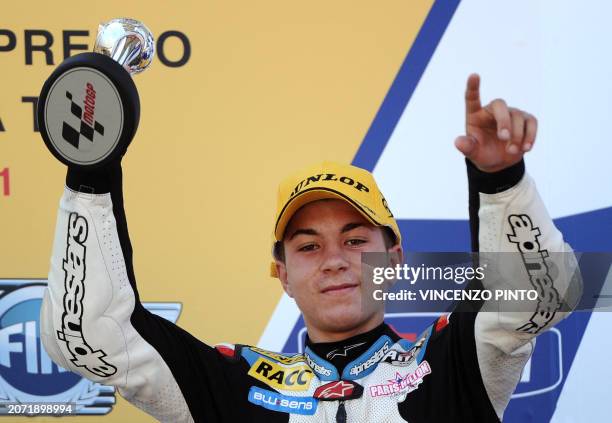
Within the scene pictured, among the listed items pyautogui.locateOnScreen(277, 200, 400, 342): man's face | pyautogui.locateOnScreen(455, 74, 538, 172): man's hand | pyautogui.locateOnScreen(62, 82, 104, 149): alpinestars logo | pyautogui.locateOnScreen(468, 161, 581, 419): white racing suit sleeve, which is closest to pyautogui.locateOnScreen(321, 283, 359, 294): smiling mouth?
pyautogui.locateOnScreen(277, 200, 400, 342): man's face

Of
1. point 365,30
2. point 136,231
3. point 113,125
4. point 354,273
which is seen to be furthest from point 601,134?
point 113,125

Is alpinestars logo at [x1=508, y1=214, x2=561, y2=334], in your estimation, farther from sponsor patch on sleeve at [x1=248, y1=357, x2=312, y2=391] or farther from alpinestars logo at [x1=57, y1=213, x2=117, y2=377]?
alpinestars logo at [x1=57, y1=213, x2=117, y2=377]

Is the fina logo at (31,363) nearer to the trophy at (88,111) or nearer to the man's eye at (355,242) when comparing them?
the man's eye at (355,242)

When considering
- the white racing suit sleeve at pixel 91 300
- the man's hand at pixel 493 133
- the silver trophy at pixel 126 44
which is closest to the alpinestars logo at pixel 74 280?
the white racing suit sleeve at pixel 91 300

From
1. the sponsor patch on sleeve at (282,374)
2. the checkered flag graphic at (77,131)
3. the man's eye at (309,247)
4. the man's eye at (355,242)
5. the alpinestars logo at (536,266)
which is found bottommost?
the sponsor patch on sleeve at (282,374)

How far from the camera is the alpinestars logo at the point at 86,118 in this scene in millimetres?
1307

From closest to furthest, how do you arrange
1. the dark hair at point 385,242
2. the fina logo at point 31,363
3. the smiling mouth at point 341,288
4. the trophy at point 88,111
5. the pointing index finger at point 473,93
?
1. the pointing index finger at point 473,93
2. the trophy at point 88,111
3. the smiling mouth at point 341,288
4. the dark hair at point 385,242
5. the fina logo at point 31,363

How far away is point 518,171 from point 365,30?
0.92 m

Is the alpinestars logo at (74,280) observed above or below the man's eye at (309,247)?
below

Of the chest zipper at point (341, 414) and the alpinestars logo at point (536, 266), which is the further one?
the chest zipper at point (341, 414)

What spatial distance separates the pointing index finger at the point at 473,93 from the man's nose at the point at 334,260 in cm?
42

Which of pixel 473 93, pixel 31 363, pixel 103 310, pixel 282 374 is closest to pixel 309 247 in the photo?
pixel 282 374

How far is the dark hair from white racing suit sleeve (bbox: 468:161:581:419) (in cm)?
33

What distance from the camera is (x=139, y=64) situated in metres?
1.45
